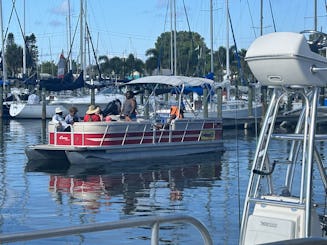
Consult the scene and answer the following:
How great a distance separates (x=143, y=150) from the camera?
80.0 ft

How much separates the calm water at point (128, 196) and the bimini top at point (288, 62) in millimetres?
2227

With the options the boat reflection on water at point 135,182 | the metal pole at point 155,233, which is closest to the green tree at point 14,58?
the boat reflection on water at point 135,182

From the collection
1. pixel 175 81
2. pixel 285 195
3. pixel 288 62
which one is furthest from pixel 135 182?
pixel 288 62

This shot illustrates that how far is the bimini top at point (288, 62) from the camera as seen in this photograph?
6746 millimetres

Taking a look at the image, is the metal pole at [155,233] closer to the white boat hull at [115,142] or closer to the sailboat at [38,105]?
the white boat hull at [115,142]

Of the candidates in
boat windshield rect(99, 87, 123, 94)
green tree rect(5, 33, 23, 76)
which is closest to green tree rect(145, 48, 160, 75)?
green tree rect(5, 33, 23, 76)

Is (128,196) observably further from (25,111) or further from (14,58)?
(14,58)

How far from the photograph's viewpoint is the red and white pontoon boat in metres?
23.1

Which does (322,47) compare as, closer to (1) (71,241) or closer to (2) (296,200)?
(2) (296,200)

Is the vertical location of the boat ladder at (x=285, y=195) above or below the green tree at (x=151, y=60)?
below

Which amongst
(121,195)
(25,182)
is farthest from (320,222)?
(25,182)

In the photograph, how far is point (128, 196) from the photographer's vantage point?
55.9 ft

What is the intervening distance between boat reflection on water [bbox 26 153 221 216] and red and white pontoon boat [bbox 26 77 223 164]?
0.41m

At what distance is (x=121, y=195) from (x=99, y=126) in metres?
6.16
